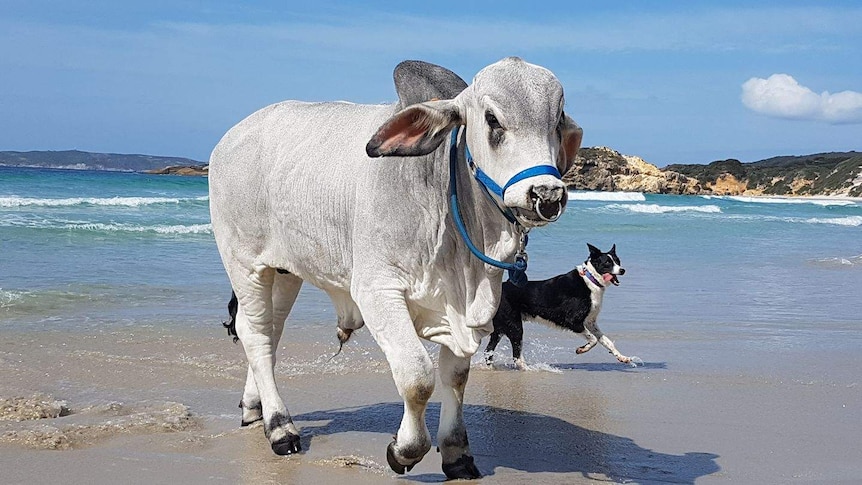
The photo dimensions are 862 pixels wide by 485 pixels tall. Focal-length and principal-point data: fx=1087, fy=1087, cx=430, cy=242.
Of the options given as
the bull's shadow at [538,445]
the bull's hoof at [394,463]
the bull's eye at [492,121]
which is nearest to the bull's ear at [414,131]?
the bull's eye at [492,121]

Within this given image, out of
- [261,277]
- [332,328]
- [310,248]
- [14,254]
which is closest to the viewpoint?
[310,248]

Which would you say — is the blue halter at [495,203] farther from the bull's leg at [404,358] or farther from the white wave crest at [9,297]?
the white wave crest at [9,297]

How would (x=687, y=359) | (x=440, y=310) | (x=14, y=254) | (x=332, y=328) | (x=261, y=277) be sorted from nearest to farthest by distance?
(x=440, y=310)
(x=261, y=277)
(x=687, y=359)
(x=332, y=328)
(x=14, y=254)

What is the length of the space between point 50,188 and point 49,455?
142 ft

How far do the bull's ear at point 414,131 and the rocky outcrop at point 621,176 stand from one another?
7164 centimetres

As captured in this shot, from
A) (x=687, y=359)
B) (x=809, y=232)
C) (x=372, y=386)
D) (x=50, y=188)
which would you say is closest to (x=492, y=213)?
(x=372, y=386)

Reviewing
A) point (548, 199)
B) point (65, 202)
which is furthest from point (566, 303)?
point (65, 202)

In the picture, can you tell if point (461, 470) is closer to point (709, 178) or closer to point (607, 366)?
point (607, 366)

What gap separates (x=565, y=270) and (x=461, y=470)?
35.3ft

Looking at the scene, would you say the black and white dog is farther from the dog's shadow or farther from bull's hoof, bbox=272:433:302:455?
bull's hoof, bbox=272:433:302:455

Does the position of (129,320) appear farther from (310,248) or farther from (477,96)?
(477,96)

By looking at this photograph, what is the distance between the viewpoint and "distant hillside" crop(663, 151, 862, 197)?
81.8m

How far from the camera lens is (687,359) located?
8859 millimetres

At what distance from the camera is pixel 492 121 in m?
4.25
